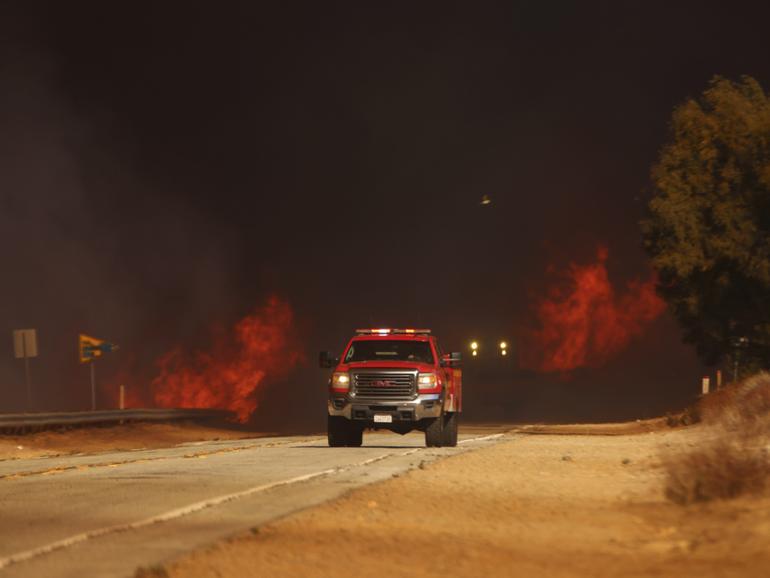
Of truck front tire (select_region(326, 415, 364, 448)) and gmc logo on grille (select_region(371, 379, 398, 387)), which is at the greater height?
gmc logo on grille (select_region(371, 379, 398, 387))

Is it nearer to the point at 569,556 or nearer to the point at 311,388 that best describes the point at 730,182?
the point at 569,556

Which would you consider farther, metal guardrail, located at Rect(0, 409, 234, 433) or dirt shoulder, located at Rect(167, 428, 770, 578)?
metal guardrail, located at Rect(0, 409, 234, 433)

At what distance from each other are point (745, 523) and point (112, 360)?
78.5 m

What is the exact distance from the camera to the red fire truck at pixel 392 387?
84.9 feet

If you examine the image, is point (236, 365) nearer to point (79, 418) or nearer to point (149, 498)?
point (79, 418)

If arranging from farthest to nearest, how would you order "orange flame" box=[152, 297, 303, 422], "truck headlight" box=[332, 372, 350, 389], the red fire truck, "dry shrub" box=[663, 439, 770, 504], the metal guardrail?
"orange flame" box=[152, 297, 303, 422] < the metal guardrail < "truck headlight" box=[332, 372, 350, 389] < the red fire truck < "dry shrub" box=[663, 439, 770, 504]

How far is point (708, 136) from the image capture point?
1793 inches

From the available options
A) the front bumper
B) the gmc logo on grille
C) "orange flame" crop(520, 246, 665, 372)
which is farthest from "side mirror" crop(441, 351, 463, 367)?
"orange flame" crop(520, 246, 665, 372)

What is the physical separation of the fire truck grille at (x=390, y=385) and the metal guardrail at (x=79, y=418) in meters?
12.2

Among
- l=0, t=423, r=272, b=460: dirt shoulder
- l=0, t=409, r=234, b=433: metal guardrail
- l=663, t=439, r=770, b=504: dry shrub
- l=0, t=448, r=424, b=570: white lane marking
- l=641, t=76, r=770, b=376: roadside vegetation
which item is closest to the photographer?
l=0, t=448, r=424, b=570: white lane marking

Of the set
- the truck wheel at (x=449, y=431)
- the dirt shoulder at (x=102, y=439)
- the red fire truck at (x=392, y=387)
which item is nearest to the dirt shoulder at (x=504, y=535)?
the red fire truck at (x=392, y=387)

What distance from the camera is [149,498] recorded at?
15164 mm

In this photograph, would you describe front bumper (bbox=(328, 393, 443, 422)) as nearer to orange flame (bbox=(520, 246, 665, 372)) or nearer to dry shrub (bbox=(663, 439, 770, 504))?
dry shrub (bbox=(663, 439, 770, 504))

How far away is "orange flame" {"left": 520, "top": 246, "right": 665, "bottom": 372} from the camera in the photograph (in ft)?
336
